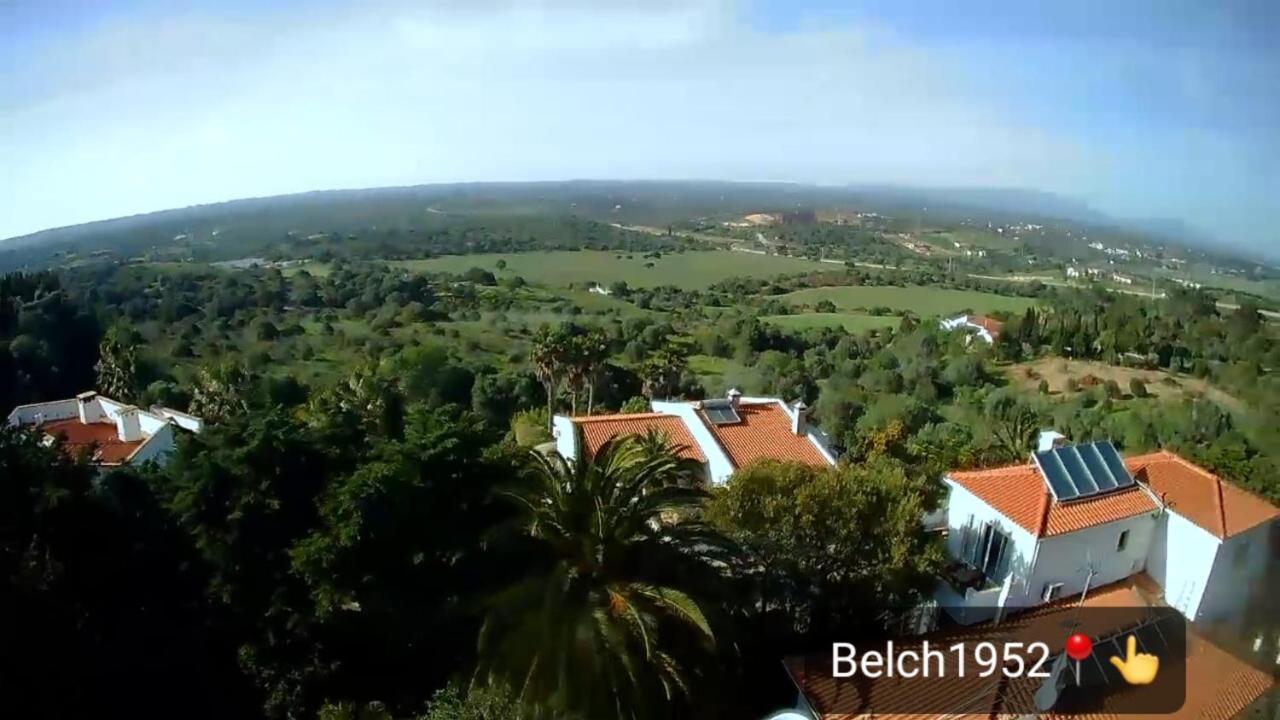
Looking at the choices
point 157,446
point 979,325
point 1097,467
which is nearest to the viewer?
point 1097,467

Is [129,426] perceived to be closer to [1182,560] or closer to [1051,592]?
[1051,592]

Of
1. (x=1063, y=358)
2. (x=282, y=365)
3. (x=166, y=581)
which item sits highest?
(x=166, y=581)

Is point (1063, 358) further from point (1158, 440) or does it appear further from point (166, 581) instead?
point (166, 581)

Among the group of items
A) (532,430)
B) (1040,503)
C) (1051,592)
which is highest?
(1040,503)

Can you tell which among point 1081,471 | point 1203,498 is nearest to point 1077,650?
point 1081,471

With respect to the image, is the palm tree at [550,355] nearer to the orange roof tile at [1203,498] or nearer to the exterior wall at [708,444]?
the exterior wall at [708,444]

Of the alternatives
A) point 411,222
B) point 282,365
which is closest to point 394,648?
point 282,365

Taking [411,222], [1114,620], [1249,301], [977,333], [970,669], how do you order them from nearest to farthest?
[970,669] → [1114,620] → [1249,301] → [977,333] → [411,222]
